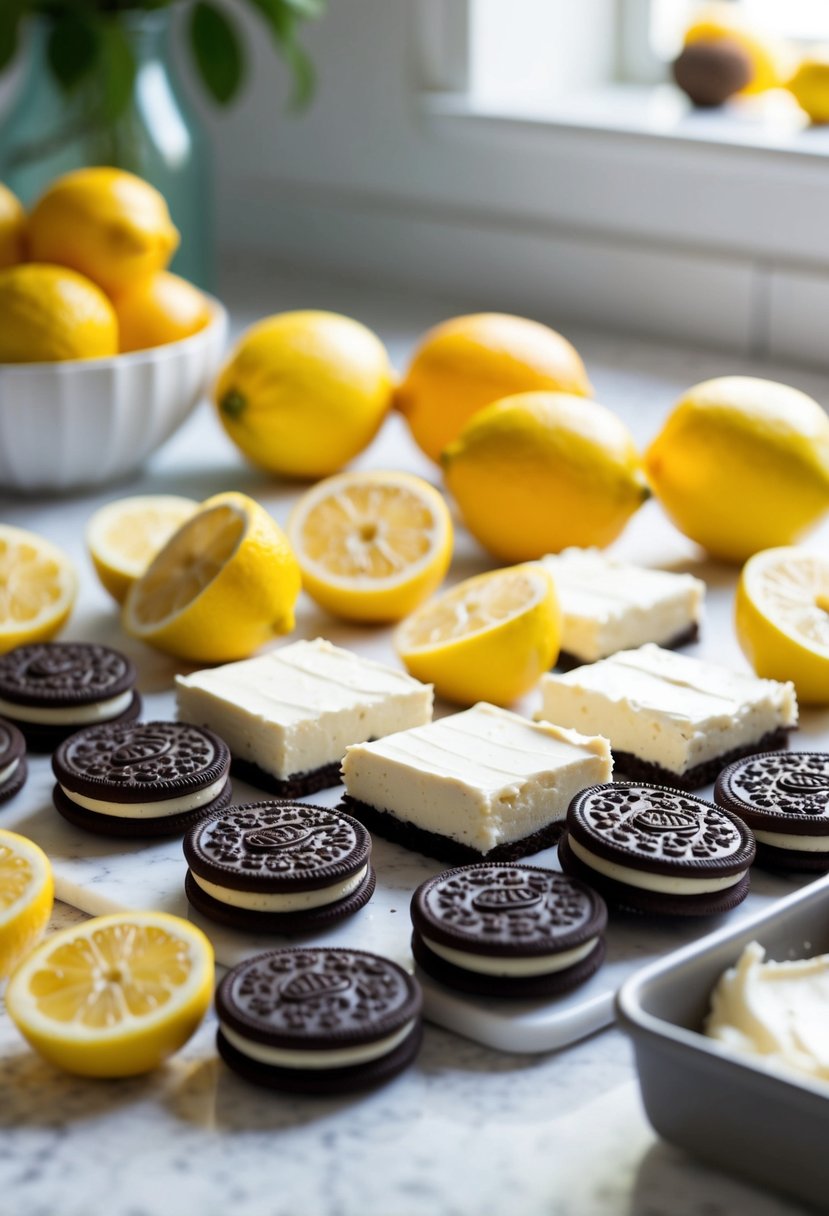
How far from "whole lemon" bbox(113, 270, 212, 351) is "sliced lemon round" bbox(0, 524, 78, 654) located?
0.38 metres

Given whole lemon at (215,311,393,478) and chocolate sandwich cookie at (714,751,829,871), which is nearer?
chocolate sandwich cookie at (714,751,829,871)

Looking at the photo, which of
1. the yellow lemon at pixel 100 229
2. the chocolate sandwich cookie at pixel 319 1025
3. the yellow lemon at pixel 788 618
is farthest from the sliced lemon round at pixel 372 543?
the chocolate sandwich cookie at pixel 319 1025

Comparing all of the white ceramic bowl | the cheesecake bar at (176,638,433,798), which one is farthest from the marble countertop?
the white ceramic bowl

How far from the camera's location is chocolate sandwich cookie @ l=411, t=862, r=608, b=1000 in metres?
0.90

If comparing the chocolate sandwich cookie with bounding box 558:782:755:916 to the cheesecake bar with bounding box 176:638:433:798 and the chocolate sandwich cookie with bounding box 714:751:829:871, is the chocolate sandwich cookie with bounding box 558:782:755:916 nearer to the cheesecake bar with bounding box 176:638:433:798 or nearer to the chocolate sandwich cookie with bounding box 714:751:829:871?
the chocolate sandwich cookie with bounding box 714:751:829:871

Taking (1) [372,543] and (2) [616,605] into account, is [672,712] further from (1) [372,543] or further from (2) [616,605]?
(1) [372,543]

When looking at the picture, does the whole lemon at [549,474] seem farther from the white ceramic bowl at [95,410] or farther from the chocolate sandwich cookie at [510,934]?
the chocolate sandwich cookie at [510,934]

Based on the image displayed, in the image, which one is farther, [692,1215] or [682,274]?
[682,274]

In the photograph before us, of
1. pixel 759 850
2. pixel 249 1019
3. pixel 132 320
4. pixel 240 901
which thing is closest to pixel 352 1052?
pixel 249 1019

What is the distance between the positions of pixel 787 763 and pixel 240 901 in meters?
0.40

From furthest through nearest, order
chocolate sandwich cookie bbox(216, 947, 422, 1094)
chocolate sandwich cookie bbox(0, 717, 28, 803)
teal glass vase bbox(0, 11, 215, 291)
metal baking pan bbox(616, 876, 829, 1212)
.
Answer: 1. teal glass vase bbox(0, 11, 215, 291)
2. chocolate sandwich cookie bbox(0, 717, 28, 803)
3. chocolate sandwich cookie bbox(216, 947, 422, 1094)
4. metal baking pan bbox(616, 876, 829, 1212)

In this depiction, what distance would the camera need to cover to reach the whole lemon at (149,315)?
1.77 m

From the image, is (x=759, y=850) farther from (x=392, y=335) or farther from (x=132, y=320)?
(x=392, y=335)

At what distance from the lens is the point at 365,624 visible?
1.51 meters
